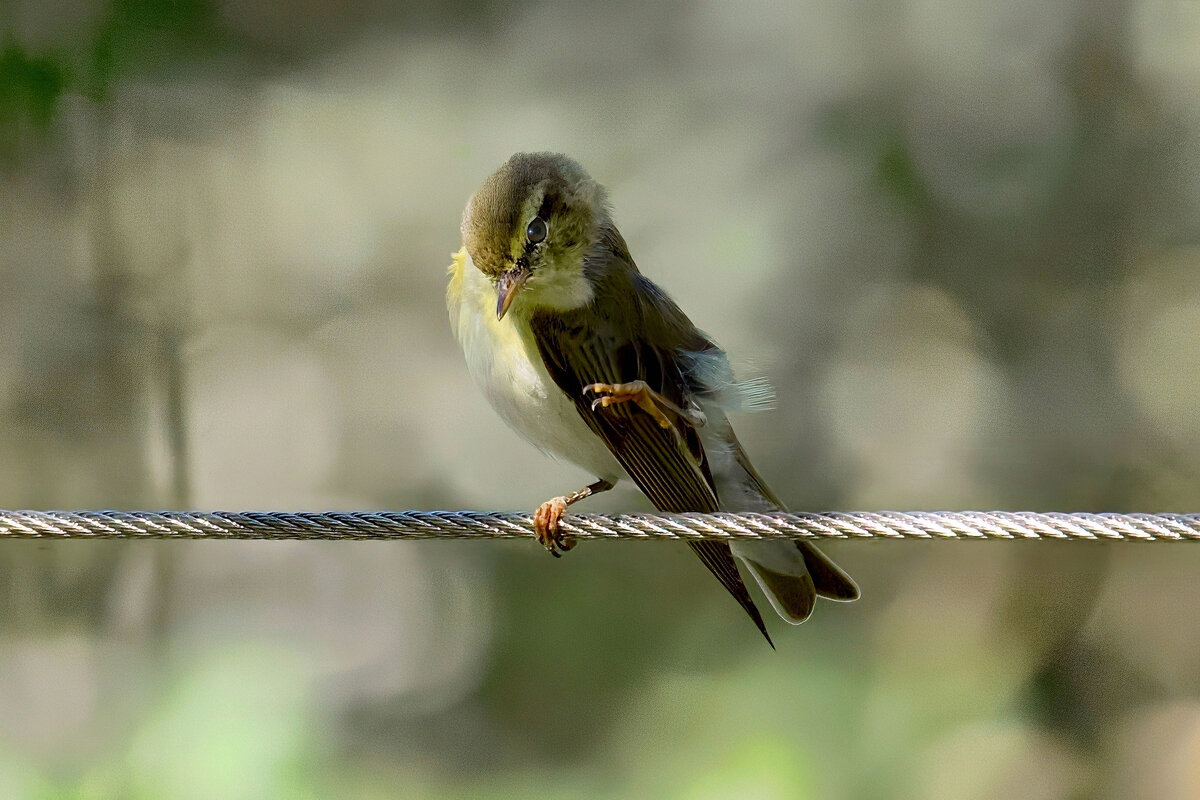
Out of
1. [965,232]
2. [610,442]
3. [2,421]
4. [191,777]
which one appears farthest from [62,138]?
[965,232]

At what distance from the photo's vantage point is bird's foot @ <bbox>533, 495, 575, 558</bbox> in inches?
89.4

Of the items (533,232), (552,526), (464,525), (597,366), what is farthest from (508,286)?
(464,525)

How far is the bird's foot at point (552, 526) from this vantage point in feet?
7.45

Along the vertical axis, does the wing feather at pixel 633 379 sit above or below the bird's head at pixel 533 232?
below

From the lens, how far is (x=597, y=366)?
2340 mm

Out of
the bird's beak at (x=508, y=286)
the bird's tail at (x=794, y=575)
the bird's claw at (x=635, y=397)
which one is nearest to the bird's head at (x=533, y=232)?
the bird's beak at (x=508, y=286)

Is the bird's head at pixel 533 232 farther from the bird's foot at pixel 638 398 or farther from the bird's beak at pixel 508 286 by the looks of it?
the bird's foot at pixel 638 398

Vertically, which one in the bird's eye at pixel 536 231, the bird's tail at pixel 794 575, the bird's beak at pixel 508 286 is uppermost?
the bird's eye at pixel 536 231

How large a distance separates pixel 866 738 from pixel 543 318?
2338 mm

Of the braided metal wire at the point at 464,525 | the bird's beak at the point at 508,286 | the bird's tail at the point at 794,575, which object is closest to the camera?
the braided metal wire at the point at 464,525

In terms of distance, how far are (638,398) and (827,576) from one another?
2.10 feet

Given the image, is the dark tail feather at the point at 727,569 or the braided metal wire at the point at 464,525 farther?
the dark tail feather at the point at 727,569

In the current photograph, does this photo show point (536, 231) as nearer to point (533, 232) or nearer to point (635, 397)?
point (533, 232)

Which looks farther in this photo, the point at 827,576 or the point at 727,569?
the point at 827,576
